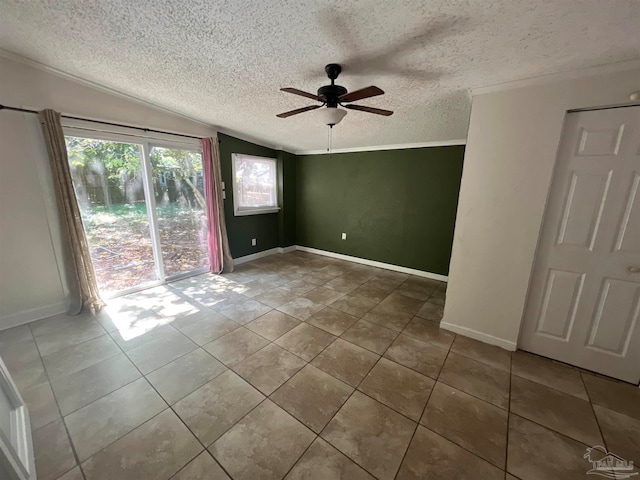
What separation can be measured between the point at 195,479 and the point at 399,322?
2.09 metres

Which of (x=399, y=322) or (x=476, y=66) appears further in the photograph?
(x=399, y=322)

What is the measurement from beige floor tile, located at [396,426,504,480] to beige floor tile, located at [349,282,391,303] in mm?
1778

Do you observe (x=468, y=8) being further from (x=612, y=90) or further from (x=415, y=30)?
(x=612, y=90)

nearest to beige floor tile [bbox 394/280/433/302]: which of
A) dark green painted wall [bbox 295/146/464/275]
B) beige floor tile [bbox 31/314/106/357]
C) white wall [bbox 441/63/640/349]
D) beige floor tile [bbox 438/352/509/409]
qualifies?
dark green painted wall [bbox 295/146/464/275]

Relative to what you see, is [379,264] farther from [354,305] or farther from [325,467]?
[325,467]

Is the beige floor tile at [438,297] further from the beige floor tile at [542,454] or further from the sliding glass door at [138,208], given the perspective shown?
the sliding glass door at [138,208]

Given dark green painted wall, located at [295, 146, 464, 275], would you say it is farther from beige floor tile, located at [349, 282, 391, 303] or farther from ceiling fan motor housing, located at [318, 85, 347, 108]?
ceiling fan motor housing, located at [318, 85, 347, 108]

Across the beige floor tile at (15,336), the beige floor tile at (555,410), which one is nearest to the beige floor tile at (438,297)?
the beige floor tile at (555,410)

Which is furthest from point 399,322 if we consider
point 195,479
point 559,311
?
point 195,479

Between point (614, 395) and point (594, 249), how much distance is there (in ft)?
3.45

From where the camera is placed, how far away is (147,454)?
1.30 m

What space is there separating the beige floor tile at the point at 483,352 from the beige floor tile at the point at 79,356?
3049 millimetres

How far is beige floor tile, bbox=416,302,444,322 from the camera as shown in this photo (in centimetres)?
276

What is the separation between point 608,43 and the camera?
56.7 inches
